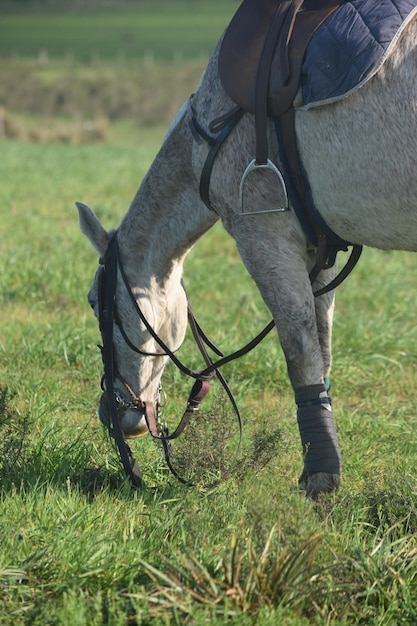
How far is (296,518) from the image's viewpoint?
3.16 m

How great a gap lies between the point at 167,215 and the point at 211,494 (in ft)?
4.91

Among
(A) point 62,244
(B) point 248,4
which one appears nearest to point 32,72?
(A) point 62,244

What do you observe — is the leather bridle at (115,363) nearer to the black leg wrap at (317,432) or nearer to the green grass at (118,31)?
the black leg wrap at (317,432)

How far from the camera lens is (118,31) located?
71375mm

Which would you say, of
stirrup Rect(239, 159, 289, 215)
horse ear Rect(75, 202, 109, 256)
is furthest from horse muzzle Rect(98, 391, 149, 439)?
stirrup Rect(239, 159, 289, 215)

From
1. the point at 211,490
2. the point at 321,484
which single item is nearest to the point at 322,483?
the point at 321,484

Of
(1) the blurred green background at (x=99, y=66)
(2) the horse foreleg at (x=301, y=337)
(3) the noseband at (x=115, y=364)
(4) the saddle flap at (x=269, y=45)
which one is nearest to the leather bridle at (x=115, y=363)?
(3) the noseband at (x=115, y=364)

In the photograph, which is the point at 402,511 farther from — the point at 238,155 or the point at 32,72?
the point at 32,72

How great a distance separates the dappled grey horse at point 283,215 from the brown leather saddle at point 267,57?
0.08 meters

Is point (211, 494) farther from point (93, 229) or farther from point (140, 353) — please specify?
point (93, 229)

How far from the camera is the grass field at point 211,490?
2957 millimetres

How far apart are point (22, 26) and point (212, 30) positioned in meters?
18.0

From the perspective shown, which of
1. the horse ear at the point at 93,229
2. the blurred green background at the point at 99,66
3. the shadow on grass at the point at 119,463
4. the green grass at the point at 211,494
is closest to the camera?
the green grass at the point at 211,494

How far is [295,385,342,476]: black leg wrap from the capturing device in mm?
3738
